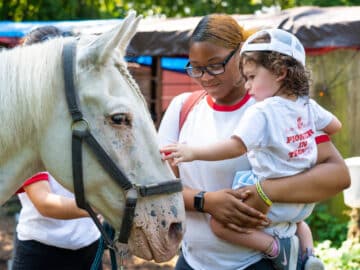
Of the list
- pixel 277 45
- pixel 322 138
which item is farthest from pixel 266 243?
pixel 277 45

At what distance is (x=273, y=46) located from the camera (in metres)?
2.53

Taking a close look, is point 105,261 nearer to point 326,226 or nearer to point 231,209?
point 326,226

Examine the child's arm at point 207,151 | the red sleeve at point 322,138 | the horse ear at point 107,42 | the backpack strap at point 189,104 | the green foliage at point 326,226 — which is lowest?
the green foliage at point 326,226

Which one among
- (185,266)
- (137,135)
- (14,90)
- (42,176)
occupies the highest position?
(14,90)

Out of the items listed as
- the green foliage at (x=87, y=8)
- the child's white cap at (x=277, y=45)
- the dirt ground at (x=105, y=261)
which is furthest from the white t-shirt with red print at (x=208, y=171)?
the green foliage at (x=87, y=8)

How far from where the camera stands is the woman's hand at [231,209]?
2404mm

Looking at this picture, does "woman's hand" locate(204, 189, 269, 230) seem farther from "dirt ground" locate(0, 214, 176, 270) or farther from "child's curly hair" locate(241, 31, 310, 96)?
"dirt ground" locate(0, 214, 176, 270)

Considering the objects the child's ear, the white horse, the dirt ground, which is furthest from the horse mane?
the dirt ground

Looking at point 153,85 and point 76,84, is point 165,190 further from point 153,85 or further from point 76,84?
point 153,85

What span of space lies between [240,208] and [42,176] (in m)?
0.98

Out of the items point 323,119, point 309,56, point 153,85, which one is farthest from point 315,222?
point 323,119

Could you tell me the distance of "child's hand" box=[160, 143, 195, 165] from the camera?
7.43ft

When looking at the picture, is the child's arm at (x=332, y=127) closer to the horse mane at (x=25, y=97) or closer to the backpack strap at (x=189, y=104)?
the backpack strap at (x=189, y=104)

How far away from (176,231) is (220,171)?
459 millimetres
